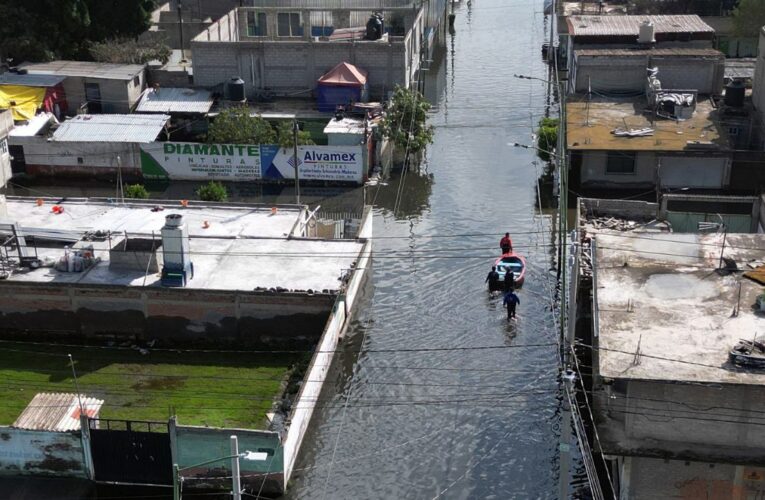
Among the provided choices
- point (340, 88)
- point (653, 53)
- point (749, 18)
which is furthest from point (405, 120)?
point (749, 18)

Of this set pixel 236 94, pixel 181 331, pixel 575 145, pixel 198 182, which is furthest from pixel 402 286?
pixel 236 94

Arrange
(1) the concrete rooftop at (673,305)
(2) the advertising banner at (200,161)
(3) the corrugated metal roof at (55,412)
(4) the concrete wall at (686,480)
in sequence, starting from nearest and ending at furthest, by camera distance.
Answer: (4) the concrete wall at (686,480) < (1) the concrete rooftop at (673,305) < (3) the corrugated metal roof at (55,412) < (2) the advertising banner at (200,161)

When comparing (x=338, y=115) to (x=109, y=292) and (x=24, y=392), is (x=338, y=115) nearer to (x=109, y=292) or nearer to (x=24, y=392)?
(x=109, y=292)

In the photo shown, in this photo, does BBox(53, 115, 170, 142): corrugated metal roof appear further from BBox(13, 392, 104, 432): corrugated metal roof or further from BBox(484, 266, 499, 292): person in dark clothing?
BBox(13, 392, 104, 432): corrugated metal roof

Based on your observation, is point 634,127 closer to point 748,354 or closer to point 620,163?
point 620,163

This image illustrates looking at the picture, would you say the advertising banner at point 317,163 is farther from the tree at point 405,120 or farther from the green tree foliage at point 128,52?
the green tree foliage at point 128,52

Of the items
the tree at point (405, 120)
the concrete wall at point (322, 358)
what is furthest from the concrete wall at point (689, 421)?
the tree at point (405, 120)
